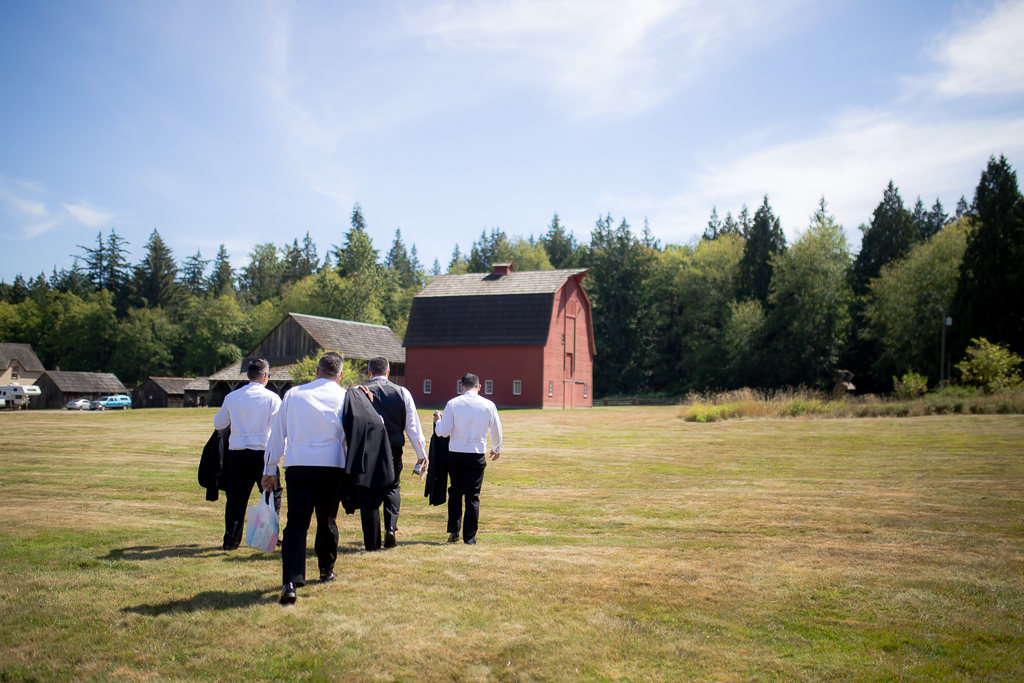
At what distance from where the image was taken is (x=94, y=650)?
4684mm

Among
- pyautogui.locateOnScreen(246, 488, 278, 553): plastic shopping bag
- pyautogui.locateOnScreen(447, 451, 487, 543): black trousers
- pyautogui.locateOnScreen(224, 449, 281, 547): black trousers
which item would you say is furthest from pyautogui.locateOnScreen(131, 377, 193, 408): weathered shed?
pyautogui.locateOnScreen(246, 488, 278, 553): plastic shopping bag

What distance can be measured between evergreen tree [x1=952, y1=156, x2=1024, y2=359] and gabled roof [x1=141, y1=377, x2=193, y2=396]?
2480 inches

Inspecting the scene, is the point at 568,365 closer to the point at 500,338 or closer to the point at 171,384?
the point at 500,338

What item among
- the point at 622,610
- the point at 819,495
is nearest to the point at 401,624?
the point at 622,610

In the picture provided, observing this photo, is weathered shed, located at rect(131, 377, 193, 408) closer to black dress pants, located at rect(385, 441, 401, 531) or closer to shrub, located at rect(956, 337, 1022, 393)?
shrub, located at rect(956, 337, 1022, 393)

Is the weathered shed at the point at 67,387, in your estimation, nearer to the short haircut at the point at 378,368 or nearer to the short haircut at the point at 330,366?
the short haircut at the point at 378,368

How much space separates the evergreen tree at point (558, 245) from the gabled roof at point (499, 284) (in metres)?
43.8

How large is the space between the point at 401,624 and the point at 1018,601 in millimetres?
5054

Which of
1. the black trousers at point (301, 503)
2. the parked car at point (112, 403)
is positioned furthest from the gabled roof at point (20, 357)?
the black trousers at point (301, 503)

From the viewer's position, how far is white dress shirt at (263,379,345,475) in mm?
5844

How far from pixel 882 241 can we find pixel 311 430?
64599mm

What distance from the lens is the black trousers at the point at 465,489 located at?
7.90 metres

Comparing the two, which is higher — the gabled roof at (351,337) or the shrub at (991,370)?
the gabled roof at (351,337)

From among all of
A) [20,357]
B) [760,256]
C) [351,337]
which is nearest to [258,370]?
[351,337]
